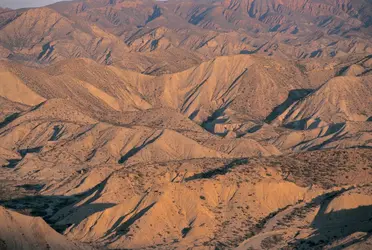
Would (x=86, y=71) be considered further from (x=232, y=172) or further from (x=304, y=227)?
(x=304, y=227)

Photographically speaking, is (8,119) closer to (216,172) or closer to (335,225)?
(216,172)

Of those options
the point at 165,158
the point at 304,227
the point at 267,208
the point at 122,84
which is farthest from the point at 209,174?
the point at 122,84

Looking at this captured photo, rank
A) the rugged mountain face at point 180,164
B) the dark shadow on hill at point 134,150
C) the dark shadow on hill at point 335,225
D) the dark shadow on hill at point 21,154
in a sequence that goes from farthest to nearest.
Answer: the dark shadow on hill at point 134,150 → the dark shadow on hill at point 21,154 → the rugged mountain face at point 180,164 → the dark shadow on hill at point 335,225

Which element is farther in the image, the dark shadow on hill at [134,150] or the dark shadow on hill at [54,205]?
the dark shadow on hill at [134,150]

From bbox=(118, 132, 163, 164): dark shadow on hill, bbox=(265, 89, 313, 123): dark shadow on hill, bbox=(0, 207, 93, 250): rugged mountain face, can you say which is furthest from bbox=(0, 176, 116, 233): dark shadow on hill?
bbox=(265, 89, 313, 123): dark shadow on hill

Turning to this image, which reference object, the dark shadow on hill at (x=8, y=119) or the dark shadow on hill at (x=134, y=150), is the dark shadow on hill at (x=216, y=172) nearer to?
the dark shadow on hill at (x=134, y=150)

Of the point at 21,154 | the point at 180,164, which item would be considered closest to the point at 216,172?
the point at 180,164

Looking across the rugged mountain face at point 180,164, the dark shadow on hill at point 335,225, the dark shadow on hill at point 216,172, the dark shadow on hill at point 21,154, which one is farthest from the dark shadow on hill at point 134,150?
the dark shadow on hill at point 335,225

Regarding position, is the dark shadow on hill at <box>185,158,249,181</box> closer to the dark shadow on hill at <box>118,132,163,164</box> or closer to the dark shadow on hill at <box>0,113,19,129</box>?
the dark shadow on hill at <box>118,132,163,164</box>
